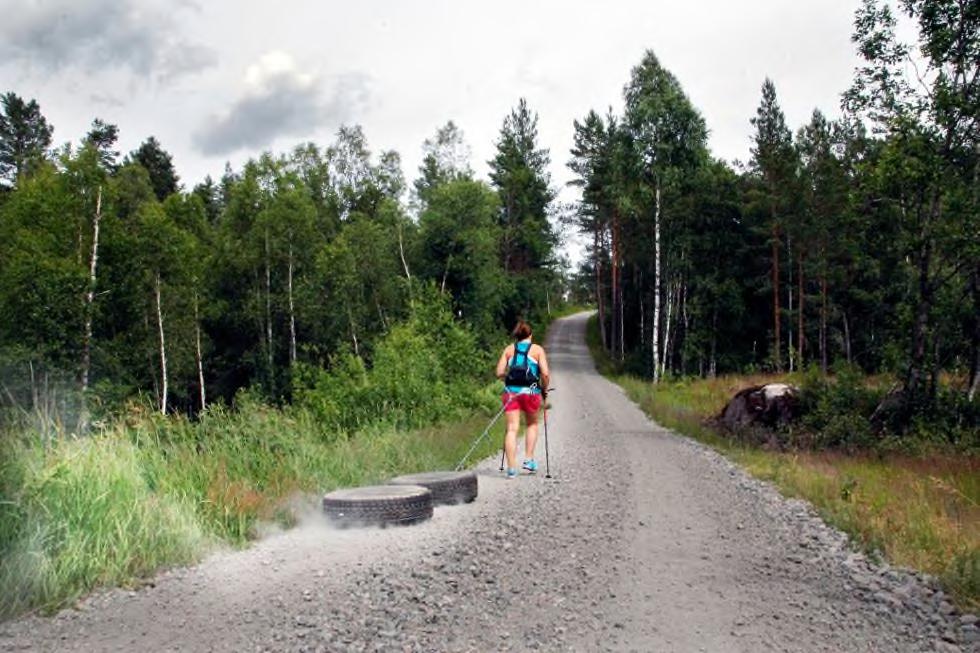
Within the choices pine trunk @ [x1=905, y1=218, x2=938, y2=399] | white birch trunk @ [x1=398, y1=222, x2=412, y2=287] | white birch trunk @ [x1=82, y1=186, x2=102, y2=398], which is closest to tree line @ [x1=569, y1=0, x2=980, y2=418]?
pine trunk @ [x1=905, y1=218, x2=938, y2=399]

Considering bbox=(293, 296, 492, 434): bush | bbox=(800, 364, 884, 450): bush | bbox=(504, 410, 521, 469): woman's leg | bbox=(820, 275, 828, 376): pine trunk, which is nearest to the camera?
bbox=(504, 410, 521, 469): woman's leg

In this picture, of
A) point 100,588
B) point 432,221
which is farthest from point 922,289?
point 432,221

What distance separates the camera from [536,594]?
217 inches

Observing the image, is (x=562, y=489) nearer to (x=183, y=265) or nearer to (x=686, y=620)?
(x=686, y=620)

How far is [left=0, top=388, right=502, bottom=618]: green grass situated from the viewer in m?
5.54

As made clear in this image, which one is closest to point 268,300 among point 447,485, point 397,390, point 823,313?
point 397,390

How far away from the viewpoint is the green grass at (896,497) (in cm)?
631

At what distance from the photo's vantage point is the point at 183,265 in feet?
140

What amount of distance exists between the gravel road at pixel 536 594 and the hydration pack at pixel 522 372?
8.02ft

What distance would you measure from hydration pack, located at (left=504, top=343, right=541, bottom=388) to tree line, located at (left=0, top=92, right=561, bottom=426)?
1962cm

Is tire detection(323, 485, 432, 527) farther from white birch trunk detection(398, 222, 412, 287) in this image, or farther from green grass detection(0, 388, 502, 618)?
white birch trunk detection(398, 222, 412, 287)

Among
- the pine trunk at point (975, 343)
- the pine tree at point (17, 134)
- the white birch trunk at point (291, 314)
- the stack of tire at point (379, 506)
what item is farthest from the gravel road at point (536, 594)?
the pine tree at point (17, 134)

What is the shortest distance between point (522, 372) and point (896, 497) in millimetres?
5013

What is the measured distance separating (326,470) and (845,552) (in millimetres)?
5914
